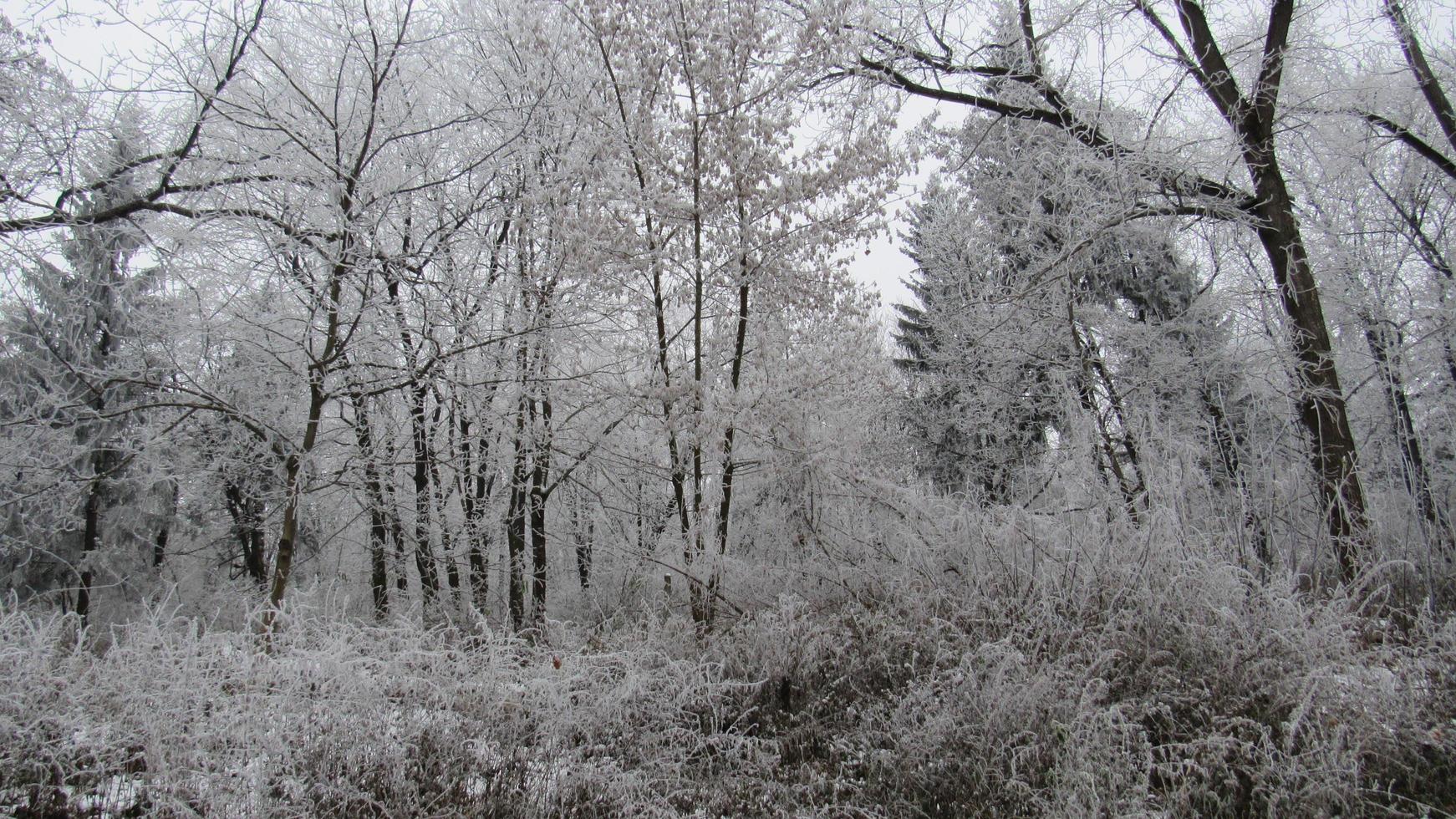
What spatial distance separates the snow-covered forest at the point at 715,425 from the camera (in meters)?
2.88

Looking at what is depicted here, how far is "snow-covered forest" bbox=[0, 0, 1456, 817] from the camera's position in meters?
2.88

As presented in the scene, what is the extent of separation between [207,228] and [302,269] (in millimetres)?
690

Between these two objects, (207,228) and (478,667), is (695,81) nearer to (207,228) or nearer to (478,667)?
(207,228)

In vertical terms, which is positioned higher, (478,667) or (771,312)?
(771,312)

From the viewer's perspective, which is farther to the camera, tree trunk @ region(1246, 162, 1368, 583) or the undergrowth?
tree trunk @ region(1246, 162, 1368, 583)

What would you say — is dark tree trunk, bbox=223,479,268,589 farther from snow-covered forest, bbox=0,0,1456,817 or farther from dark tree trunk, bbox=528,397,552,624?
dark tree trunk, bbox=528,397,552,624

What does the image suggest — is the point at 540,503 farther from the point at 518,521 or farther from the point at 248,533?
the point at 248,533

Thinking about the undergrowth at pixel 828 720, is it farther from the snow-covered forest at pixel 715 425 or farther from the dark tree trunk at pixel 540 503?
the dark tree trunk at pixel 540 503

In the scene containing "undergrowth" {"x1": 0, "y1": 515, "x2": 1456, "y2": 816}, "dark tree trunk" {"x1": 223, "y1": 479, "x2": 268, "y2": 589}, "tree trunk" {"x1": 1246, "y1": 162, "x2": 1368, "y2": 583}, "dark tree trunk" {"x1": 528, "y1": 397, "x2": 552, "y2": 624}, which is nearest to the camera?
"undergrowth" {"x1": 0, "y1": 515, "x2": 1456, "y2": 816}

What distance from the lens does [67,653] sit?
4.26 meters

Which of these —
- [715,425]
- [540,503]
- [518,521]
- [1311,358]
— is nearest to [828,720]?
[715,425]

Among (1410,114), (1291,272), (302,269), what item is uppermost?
(1410,114)

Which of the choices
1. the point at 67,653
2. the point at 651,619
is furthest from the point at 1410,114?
the point at 67,653

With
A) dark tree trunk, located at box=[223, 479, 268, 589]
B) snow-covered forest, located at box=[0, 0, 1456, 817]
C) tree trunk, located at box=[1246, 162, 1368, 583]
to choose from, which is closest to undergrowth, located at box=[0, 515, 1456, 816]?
snow-covered forest, located at box=[0, 0, 1456, 817]
